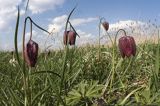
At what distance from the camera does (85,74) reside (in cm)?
438

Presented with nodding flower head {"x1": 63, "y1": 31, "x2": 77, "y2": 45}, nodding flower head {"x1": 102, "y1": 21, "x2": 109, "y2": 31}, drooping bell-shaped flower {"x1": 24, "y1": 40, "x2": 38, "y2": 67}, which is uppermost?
nodding flower head {"x1": 102, "y1": 21, "x2": 109, "y2": 31}

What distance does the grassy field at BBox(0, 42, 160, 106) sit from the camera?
283 centimetres

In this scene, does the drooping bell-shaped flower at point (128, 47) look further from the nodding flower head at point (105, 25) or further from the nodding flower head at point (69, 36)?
the nodding flower head at point (105, 25)

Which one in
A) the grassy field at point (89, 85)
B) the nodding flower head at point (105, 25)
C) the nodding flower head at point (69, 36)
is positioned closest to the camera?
the grassy field at point (89, 85)

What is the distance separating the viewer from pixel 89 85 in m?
3.29

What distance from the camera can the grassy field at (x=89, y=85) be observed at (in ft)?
9.30

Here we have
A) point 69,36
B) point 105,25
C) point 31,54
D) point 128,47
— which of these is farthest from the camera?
point 105,25

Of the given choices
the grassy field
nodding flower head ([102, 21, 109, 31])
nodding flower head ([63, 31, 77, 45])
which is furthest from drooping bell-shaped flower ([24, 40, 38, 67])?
nodding flower head ([102, 21, 109, 31])

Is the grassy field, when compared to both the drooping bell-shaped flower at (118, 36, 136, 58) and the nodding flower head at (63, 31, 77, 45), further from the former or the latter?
the drooping bell-shaped flower at (118, 36, 136, 58)

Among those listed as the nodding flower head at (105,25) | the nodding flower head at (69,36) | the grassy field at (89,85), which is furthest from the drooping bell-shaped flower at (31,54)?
the nodding flower head at (105,25)

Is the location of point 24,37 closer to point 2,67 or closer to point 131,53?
point 131,53

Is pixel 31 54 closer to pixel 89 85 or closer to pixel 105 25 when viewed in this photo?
pixel 89 85

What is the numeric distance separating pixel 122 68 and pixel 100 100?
4.35 ft

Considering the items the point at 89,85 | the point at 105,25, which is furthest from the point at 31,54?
the point at 105,25
